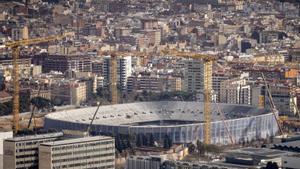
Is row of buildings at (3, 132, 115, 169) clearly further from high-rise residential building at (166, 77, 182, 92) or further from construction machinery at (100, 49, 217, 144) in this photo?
high-rise residential building at (166, 77, 182, 92)

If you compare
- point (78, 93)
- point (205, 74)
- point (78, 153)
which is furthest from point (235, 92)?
point (78, 153)

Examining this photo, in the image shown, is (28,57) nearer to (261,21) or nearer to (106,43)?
(106,43)

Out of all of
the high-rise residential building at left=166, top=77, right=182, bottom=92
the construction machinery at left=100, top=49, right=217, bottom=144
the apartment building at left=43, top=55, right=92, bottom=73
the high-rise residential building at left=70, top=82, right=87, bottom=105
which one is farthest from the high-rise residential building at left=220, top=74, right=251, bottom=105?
the apartment building at left=43, top=55, right=92, bottom=73

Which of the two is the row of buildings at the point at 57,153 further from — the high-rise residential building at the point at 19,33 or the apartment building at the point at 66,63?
the high-rise residential building at the point at 19,33

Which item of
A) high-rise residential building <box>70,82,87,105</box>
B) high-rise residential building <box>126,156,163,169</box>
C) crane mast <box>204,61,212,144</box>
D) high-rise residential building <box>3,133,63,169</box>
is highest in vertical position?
high-rise residential building <box>3,133,63,169</box>

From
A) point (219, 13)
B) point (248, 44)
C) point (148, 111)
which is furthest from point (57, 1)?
point (148, 111)
